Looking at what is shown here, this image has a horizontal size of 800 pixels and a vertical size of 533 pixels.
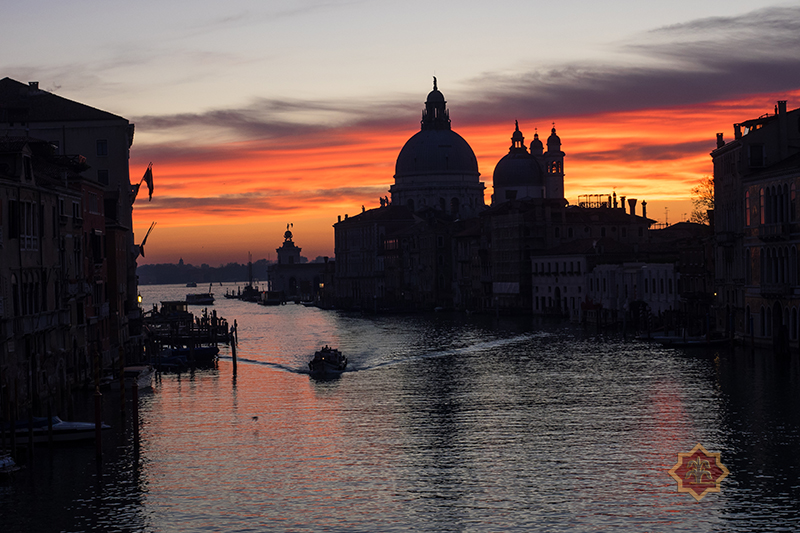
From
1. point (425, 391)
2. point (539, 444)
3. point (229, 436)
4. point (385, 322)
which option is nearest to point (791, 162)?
point (425, 391)

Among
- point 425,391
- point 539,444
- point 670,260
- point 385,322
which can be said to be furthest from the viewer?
point 385,322

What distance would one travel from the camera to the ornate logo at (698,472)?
28.3m

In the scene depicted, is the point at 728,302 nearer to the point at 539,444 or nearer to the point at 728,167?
the point at 728,167

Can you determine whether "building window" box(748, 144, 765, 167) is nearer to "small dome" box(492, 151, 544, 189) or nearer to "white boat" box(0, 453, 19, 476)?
"white boat" box(0, 453, 19, 476)

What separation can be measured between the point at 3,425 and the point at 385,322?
95.6m

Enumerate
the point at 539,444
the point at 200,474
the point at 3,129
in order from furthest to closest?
the point at 3,129, the point at 539,444, the point at 200,474

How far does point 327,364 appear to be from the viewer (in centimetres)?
5931

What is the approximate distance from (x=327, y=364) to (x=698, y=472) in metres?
31.5

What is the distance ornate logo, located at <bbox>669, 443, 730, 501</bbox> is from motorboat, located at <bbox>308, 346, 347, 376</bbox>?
1111 inches

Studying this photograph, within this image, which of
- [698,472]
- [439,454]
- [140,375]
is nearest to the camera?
[698,472]

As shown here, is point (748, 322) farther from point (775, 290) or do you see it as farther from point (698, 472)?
point (698, 472)

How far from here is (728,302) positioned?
68.0 m

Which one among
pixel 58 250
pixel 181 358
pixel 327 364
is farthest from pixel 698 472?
pixel 181 358

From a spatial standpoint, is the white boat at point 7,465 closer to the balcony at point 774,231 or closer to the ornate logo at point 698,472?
the ornate logo at point 698,472
